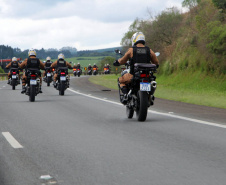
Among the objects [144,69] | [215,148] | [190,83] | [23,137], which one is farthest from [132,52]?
[190,83]

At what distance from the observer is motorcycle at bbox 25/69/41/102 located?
2030 cm

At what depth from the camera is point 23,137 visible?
31.6ft

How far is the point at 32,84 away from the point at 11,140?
11263 mm

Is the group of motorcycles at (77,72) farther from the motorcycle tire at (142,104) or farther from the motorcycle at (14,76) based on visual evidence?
the motorcycle tire at (142,104)

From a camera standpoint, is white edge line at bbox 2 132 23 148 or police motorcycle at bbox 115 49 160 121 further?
police motorcycle at bbox 115 49 160 121

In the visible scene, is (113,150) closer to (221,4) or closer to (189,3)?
(221,4)

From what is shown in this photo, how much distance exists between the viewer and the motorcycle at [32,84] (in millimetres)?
20297

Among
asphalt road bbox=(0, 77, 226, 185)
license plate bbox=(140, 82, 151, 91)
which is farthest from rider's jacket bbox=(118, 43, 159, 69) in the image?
asphalt road bbox=(0, 77, 226, 185)

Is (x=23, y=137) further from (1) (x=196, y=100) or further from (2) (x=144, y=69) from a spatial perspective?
(1) (x=196, y=100)

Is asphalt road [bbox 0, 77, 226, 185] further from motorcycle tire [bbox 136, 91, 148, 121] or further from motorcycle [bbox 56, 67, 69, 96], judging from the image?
motorcycle [bbox 56, 67, 69, 96]

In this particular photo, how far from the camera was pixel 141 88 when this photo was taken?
11.8 m

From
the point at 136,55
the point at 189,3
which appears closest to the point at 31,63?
the point at 136,55

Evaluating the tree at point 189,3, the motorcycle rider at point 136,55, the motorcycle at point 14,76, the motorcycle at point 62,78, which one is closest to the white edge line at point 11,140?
the motorcycle rider at point 136,55

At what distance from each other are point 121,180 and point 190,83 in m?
28.3
